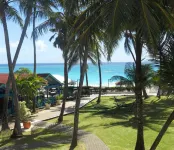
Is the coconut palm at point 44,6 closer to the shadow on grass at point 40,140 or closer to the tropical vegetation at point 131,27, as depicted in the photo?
the tropical vegetation at point 131,27

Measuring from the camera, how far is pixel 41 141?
1461 cm

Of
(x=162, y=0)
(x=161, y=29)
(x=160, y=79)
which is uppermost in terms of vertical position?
(x=162, y=0)

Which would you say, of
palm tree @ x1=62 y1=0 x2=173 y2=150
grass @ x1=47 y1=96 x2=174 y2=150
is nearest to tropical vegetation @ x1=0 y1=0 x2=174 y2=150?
palm tree @ x1=62 y1=0 x2=173 y2=150

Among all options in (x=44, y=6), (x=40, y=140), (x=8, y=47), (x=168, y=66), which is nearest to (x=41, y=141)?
(x=40, y=140)

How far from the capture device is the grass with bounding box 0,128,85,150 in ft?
44.4

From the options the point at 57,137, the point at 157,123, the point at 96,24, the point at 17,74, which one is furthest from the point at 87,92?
the point at 96,24

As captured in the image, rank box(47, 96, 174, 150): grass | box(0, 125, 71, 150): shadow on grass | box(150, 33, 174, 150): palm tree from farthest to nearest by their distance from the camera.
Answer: box(47, 96, 174, 150): grass
box(0, 125, 71, 150): shadow on grass
box(150, 33, 174, 150): palm tree

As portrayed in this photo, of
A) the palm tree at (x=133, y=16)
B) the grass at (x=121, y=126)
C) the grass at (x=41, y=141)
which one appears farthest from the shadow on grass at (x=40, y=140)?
the palm tree at (x=133, y=16)

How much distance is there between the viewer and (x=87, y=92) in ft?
134

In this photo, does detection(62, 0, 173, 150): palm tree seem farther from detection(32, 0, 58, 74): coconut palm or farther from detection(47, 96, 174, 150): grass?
detection(32, 0, 58, 74): coconut palm

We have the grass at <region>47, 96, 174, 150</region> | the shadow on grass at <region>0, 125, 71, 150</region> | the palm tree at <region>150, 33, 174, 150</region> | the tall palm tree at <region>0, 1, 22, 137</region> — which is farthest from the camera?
the tall palm tree at <region>0, 1, 22, 137</region>

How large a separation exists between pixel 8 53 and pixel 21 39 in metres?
1.30

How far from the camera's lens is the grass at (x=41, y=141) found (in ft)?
44.4

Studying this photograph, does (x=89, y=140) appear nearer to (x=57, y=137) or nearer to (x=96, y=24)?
(x=57, y=137)
